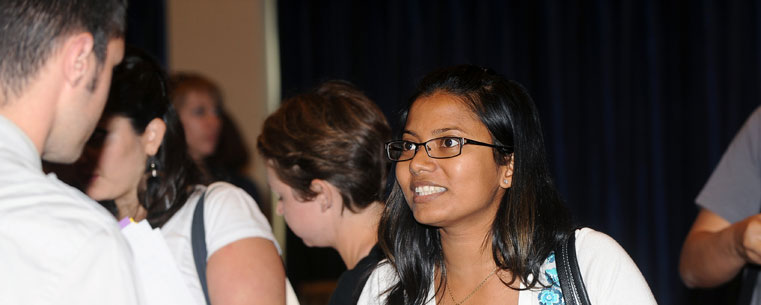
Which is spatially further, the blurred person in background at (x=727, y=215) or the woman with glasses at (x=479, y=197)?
the blurred person in background at (x=727, y=215)

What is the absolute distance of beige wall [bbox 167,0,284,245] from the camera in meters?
5.01

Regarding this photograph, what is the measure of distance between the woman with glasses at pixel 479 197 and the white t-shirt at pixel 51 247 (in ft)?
2.74

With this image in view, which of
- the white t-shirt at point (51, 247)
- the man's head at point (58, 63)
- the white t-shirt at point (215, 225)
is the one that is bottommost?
the white t-shirt at point (215, 225)

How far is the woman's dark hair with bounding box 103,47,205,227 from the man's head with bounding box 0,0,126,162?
78 cm

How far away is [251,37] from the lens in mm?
5066

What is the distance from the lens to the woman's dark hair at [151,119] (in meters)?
1.92

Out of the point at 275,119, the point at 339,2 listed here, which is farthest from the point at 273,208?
the point at 275,119

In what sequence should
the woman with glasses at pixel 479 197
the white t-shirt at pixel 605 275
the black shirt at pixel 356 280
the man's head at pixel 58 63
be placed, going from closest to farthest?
the man's head at pixel 58 63 < the white t-shirt at pixel 605 275 < the woman with glasses at pixel 479 197 < the black shirt at pixel 356 280

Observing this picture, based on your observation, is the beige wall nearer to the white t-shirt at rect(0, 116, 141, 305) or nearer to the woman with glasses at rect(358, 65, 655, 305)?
the woman with glasses at rect(358, 65, 655, 305)

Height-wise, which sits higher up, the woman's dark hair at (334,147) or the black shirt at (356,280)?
the woman's dark hair at (334,147)

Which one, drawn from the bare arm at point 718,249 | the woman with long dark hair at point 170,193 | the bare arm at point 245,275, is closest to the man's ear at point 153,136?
the woman with long dark hair at point 170,193

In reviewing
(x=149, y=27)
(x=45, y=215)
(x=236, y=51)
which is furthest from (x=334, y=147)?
(x=149, y=27)

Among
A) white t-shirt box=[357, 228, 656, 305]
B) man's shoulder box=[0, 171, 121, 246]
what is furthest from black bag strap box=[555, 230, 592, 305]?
man's shoulder box=[0, 171, 121, 246]

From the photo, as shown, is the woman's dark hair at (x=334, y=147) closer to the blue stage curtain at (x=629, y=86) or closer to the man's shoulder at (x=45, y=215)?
the man's shoulder at (x=45, y=215)
